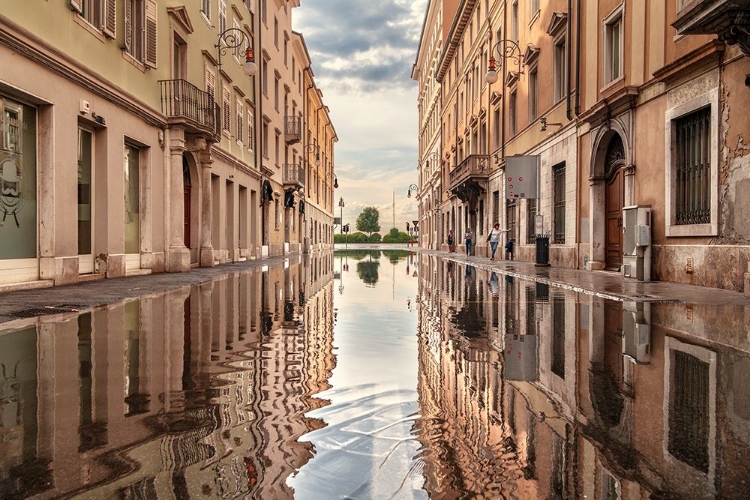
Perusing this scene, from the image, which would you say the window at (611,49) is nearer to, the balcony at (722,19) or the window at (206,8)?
the balcony at (722,19)

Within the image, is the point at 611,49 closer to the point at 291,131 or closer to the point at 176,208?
the point at 176,208

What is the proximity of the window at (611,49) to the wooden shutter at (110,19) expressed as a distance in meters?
12.8

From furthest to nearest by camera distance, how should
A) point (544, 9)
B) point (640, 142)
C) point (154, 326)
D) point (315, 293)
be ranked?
point (544, 9) → point (640, 142) → point (315, 293) → point (154, 326)

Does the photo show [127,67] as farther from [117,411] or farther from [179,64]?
[117,411]

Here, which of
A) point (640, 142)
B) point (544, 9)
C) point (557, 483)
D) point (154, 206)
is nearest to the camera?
point (557, 483)

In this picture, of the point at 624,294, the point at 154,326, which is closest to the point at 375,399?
the point at 154,326

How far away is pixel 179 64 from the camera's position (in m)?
19.3

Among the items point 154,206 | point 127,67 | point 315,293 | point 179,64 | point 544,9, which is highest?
point 544,9

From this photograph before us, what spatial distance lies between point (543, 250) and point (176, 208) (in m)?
11.8

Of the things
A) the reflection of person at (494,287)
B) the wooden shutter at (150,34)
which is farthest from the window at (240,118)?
the reflection of person at (494,287)

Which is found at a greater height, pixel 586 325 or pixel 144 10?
pixel 144 10

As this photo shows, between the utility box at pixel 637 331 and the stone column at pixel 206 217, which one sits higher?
the stone column at pixel 206 217

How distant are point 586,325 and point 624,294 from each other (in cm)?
359

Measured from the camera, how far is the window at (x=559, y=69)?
21078 millimetres
